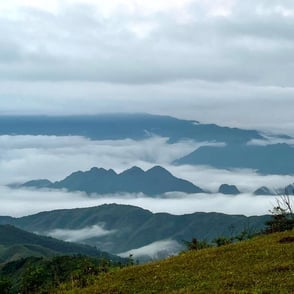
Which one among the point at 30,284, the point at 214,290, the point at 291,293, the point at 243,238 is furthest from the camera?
the point at 243,238

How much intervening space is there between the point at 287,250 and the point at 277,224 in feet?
42.7

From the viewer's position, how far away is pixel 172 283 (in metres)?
29.5

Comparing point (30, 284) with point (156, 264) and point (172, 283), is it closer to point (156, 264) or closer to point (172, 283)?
point (156, 264)

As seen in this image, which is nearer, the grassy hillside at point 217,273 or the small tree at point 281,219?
the grassy hillside at point 217,273

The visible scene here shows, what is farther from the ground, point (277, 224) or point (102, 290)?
point (277, 224)

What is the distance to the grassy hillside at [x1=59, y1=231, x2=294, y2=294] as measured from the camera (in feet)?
88.7

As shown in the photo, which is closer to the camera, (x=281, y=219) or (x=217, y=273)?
(x=217, y=273)

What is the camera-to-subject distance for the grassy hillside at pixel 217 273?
88.7 feet

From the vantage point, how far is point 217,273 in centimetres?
3016

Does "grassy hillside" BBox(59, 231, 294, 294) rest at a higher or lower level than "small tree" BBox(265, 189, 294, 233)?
lower

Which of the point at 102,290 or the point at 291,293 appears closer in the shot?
the point at 291,293

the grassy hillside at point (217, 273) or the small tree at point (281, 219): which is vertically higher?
the small tree at point (281, 219)

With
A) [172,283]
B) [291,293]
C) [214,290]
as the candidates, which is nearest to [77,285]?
[172,283]

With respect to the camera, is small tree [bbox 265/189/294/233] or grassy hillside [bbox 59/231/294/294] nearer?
grassy hillside [bbox 59/231/294/294]
